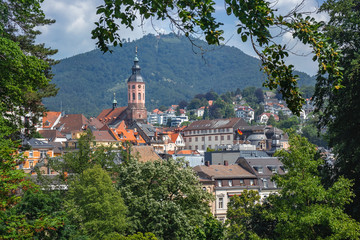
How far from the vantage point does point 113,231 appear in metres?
31.9

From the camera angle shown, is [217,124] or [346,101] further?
[217,124]

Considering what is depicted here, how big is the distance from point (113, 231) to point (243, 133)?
139491mm

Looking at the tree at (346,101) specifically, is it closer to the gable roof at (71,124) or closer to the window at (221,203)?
the window at (221,203)

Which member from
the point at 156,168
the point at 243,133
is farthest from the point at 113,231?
the point at 243,133

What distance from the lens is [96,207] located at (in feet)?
105

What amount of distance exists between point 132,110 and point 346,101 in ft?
500

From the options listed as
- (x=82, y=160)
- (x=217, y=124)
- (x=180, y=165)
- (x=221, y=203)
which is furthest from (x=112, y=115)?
(x=180, y=165)

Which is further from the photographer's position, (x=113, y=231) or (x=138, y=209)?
(x=138, y=209)

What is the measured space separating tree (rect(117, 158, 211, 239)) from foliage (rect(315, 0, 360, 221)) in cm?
1222

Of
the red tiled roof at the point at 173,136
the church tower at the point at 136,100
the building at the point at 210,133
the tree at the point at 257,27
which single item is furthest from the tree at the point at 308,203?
the church tower at the point at 136,100

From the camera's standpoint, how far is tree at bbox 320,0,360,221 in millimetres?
22562

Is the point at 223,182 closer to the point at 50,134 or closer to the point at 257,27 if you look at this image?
the point at 257,27

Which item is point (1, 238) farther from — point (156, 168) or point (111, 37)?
point (156, 168)

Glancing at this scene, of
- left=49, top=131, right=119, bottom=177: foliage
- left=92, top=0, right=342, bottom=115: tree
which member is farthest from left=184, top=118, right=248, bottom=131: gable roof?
left=92, top=0, right=342, bottom=115: tree
